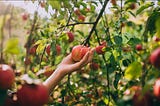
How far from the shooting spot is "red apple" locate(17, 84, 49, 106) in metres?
1.00

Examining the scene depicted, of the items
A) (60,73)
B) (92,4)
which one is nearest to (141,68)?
→ (60,73)

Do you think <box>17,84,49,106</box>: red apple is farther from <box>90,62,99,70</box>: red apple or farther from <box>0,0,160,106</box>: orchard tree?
<box>90,62,99,70</box>: red apple

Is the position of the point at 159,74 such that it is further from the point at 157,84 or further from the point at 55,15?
the point at 55,15

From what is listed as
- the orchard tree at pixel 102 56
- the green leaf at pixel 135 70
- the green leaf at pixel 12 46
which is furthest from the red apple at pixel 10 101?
the green leaf at pixel 135 70

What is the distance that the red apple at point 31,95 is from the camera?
3.27 feet

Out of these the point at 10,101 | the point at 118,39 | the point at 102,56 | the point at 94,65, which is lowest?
the point at 94,65

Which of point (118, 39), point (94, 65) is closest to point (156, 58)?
point (118, 39)

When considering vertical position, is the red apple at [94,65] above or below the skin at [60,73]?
below

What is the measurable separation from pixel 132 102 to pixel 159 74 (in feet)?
0.40

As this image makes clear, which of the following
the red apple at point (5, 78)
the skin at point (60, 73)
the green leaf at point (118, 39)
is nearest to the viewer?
the red apple at point (5, 78)

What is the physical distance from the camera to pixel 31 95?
1.00m

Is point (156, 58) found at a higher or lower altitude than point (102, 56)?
higher

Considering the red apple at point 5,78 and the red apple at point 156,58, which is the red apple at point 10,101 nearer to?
the red apple at point 5,78

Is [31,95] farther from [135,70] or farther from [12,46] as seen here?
[135,70]
